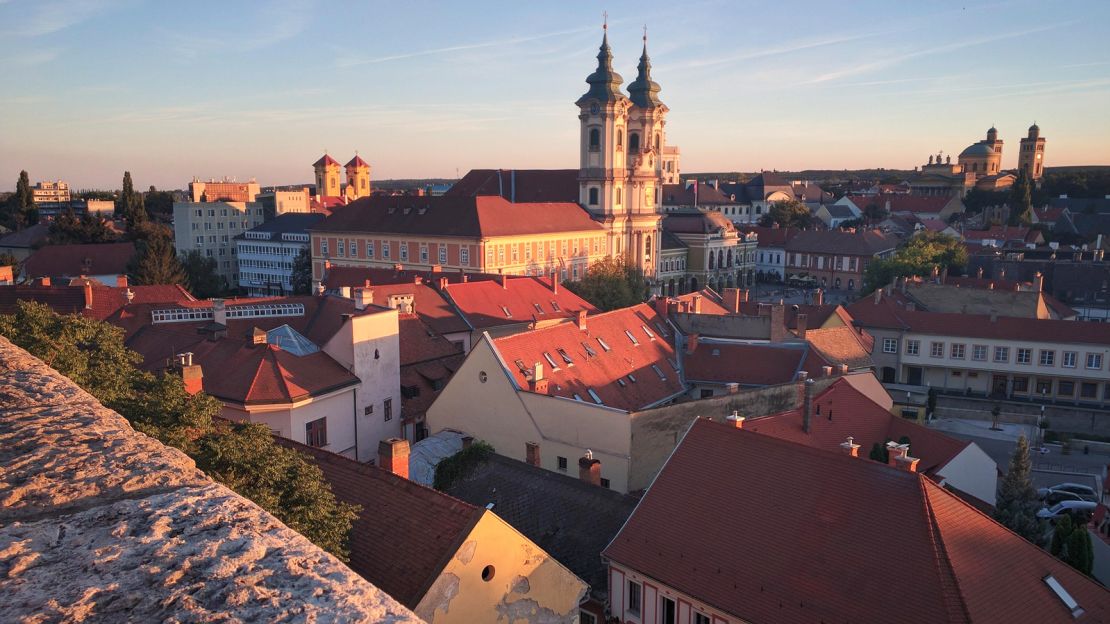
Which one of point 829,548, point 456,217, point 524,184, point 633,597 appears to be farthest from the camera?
point 524,184

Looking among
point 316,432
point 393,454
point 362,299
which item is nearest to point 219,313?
point 362,299

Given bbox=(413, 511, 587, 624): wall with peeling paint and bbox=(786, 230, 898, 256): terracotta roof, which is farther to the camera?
bbox=(786, 230, 898, 256): terracotta roof

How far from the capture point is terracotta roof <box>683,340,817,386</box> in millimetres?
30688

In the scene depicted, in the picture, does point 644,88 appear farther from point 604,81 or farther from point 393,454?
point 393,454

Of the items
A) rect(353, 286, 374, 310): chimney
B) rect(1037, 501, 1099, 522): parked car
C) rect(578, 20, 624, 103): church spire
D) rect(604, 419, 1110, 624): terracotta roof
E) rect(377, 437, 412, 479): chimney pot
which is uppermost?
rect(578, 20, 624, 103): church spire

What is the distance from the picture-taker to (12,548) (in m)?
3.44

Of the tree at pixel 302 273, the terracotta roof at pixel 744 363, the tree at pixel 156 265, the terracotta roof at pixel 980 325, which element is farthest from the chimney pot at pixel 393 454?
the tree at pixel 302 273

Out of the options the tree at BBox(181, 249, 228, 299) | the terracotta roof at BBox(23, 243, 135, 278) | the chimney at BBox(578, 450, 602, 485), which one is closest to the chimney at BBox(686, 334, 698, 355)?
the chimney at BBox(578, 450, 602, 485)

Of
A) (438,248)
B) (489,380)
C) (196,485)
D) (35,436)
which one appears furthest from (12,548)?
(438,248)

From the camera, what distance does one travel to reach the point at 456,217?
6556 cm

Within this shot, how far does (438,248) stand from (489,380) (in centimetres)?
4218

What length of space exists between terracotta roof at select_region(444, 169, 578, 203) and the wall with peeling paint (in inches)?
2854

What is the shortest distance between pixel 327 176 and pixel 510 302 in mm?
113043

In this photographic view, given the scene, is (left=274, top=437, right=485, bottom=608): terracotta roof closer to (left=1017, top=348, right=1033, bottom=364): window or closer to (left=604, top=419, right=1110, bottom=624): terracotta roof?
(left=604, top=419, right=1110, bottom=624): terracotta roof
